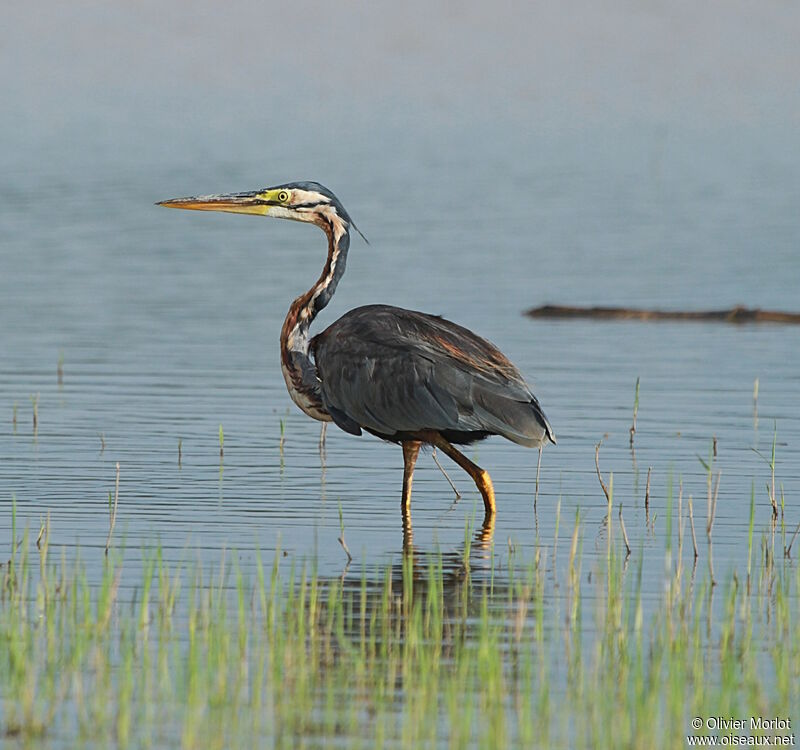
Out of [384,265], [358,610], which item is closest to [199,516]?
[358,610]

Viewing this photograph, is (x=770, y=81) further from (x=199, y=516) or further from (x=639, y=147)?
(x=199, y=516)

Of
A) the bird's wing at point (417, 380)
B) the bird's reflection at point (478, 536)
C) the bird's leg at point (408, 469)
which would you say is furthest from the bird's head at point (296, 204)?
the bird's reflection at point (478, 536)

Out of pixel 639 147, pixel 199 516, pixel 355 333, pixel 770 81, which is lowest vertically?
pixel 199 516

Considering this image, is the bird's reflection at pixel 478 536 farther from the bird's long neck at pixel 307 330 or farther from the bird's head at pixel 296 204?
the bird's head at pixel 296 204

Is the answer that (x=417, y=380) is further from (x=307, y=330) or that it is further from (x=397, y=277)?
(x=397, y=277)

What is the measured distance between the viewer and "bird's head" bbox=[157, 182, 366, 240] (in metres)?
12.4

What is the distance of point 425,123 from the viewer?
52500 millimetres

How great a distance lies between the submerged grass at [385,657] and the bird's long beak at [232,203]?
376 centimetres

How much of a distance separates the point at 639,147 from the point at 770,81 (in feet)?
35.8

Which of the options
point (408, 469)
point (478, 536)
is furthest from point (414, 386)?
point (478, 536)

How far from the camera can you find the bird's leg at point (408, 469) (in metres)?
10.8

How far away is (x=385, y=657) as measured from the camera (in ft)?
24.7

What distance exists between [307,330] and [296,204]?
2.71ft

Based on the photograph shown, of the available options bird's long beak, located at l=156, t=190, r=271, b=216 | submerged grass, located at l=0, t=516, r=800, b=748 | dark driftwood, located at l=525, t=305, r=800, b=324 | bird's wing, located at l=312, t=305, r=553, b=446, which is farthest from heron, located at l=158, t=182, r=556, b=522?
dark driftwood, located at l=525, t=305, r=800, b=324
